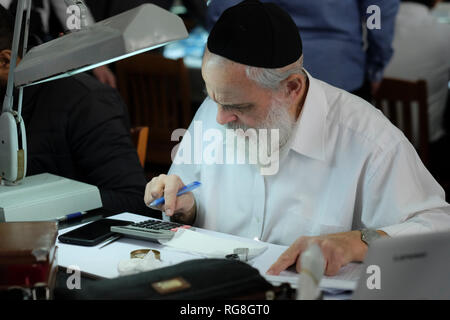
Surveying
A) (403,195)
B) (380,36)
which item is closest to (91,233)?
(403,195)

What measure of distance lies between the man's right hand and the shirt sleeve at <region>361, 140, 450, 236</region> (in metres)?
0.50

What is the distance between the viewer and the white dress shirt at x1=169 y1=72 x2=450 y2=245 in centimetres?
154

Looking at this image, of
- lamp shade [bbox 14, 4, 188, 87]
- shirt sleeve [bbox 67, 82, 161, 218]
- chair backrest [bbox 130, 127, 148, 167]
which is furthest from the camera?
chair backrest [bbox 130, 127, 148, 167]

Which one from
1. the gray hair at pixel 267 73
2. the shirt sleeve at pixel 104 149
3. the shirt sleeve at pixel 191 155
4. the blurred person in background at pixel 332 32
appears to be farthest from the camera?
the blurred person in background at pixel 332 32

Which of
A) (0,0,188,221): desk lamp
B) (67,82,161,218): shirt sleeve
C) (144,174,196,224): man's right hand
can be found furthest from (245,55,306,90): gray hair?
(67,82,161,218): shirt sleeve

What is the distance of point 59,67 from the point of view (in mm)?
1395

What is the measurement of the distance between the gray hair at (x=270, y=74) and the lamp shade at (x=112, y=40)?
0.27 m

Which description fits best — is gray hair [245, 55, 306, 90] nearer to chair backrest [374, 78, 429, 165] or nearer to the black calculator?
the black calculator

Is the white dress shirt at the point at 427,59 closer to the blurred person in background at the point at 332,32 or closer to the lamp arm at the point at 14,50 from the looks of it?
the blurred person in background at the point at 332,32

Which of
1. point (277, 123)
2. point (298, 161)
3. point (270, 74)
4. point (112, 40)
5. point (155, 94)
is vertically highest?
point (112, 40)

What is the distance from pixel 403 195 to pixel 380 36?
169 cm

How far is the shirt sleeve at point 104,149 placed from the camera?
2.14 metres

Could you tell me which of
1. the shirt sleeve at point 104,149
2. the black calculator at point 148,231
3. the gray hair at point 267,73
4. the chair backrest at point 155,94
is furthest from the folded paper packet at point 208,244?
the chair backrest at point 155,94

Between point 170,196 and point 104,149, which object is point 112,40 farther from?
point 104,149
